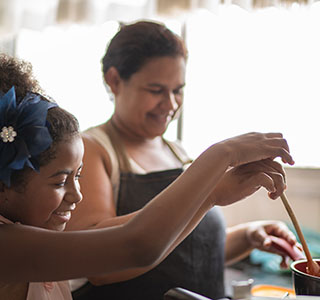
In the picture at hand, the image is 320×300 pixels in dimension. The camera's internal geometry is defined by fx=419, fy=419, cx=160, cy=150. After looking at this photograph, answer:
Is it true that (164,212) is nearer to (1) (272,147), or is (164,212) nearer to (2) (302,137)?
(1) (272,147)

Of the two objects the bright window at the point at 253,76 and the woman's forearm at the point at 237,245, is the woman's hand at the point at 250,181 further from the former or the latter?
the bright window at the point at 253,76

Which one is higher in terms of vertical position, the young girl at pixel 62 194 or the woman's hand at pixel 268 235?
the young girl at pixel 62 194

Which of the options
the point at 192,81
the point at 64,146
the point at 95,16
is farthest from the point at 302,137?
the point at 64,146

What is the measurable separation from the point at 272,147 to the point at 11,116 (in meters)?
0.44

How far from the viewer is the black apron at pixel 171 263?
1050 millimetres

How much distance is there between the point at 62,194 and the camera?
2.32 feet

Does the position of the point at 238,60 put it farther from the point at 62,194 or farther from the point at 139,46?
the point at 62,194

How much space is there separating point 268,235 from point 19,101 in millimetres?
789

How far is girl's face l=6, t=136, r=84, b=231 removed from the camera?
688 mm

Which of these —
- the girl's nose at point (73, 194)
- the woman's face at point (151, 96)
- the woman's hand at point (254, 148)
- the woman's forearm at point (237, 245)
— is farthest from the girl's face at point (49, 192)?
the woman's forearm at point (237, 245)

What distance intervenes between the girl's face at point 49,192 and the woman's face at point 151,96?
491mm

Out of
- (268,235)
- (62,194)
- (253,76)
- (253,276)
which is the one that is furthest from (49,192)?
(253,76)

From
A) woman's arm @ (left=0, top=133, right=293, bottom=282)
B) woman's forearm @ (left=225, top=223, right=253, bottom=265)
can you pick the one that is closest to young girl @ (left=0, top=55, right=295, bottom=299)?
woman's arm @ (left=0, top=133, right=293, bottom=282)

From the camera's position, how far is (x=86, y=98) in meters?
2.54
